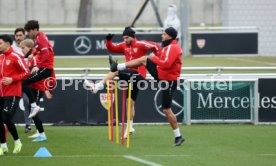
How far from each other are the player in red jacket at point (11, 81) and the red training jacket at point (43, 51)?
266 cm

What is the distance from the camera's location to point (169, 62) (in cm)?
1794

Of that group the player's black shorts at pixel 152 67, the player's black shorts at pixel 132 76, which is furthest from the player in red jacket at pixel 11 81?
the player's black shorts at pixel 132 76

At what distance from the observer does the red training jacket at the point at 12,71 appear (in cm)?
1669

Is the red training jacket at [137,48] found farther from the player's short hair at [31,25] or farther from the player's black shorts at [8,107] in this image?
the player's black shorts at [8,107]

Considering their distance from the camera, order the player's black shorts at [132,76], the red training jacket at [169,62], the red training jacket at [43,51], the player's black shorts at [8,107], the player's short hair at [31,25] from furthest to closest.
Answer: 1. the player's black shorts at [132,76]
2. the red training jacket at [43,51]
3. the player's short hair at [31,25]
4. the red training jacket at [169,62]
5. the player's black shorts at [8,107]

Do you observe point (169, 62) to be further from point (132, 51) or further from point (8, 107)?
point (8, 107)

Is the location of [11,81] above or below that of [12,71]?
below

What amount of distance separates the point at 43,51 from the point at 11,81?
3.10 m

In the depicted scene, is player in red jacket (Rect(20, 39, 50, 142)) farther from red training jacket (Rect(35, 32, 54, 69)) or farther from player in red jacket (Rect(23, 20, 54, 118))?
red training jacket (Rect(35, 32, 54, 69))

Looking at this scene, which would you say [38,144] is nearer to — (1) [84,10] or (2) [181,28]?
(2) [181,28]

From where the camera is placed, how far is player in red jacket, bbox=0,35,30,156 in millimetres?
16625

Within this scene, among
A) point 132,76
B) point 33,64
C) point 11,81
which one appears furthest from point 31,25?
point 11,81

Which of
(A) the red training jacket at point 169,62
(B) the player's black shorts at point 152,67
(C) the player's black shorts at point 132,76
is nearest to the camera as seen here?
(A) the red training jacket at point 169,62

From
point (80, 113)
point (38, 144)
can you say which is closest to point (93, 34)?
point (80, 113)
